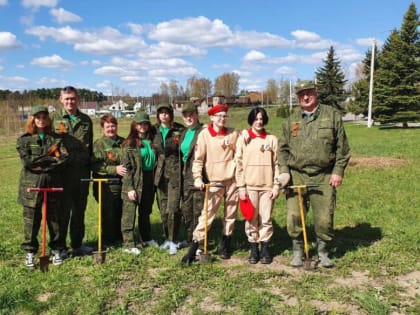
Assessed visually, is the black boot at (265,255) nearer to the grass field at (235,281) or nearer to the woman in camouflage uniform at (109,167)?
the grass field at (235,281)

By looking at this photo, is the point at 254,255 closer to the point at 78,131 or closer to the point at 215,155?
the point at 215,155

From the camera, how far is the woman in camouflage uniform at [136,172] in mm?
5875

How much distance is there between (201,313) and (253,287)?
0.83m

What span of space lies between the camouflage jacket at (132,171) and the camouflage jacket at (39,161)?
0.82m

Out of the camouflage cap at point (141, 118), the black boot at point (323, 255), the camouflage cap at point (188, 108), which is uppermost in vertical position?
the camouflage cap at point (188, 108)

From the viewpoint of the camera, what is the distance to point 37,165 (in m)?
5.27

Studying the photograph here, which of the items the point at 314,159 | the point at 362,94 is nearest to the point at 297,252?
the point at 314,159

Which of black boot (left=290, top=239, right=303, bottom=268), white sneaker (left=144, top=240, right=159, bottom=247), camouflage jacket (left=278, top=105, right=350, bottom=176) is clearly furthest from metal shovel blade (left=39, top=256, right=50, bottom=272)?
camouflage jacket (left=278, top=105, right=350, bottom=176)

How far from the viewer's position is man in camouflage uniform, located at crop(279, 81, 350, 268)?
206 inches

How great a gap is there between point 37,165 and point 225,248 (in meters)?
2.74

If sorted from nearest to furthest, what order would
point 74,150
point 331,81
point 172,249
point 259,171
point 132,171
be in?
point 259,171
point 74,150
point 132,171
point 172,249
point 331,81

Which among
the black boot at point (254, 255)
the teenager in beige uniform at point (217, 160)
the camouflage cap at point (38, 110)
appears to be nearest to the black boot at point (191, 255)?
the teenager in beige uniform at point (217, 160)

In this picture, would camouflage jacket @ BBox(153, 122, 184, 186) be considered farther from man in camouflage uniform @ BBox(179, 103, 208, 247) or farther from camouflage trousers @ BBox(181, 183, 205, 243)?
camouflage trousers @ BBox(181, 183, 205, 243)

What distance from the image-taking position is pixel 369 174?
11.9 meters
